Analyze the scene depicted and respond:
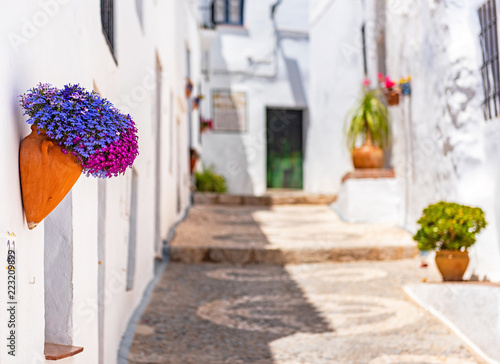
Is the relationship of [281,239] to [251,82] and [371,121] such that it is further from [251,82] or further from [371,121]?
[251,82]

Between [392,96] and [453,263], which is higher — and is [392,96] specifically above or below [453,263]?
above

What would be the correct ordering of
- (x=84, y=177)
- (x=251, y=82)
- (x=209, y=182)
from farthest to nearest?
(x=251, y=82) → (x=209, y=182) → (x=84, y=177)

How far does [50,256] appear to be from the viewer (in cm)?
239

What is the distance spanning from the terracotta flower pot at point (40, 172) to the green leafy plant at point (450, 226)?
3.76 m

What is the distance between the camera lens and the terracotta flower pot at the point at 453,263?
498cm

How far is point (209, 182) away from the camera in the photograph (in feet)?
41.9

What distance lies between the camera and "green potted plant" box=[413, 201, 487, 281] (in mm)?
4887

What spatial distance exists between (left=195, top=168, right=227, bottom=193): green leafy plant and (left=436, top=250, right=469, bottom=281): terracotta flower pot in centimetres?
805

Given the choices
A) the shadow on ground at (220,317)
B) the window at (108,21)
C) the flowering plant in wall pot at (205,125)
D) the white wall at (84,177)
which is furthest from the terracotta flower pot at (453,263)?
the flowering plant in wall pot at (205,125)

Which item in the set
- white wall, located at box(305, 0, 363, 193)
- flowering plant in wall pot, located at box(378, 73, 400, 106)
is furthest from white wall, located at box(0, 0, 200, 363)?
white wall, located at box(305, 0, 363, 193)

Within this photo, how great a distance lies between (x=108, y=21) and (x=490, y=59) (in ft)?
10.5

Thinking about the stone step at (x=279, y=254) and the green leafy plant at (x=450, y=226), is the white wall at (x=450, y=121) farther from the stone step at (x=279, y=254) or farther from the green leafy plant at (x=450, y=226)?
the stone step at (x=279, y=254)

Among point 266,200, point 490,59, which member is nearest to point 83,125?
point 490,59

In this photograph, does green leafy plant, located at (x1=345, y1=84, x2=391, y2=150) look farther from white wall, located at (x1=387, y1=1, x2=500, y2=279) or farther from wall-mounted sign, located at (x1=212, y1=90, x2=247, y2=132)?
wall-mounted sign, located at (x1=212, y1=90, x2=247, y2=132)
